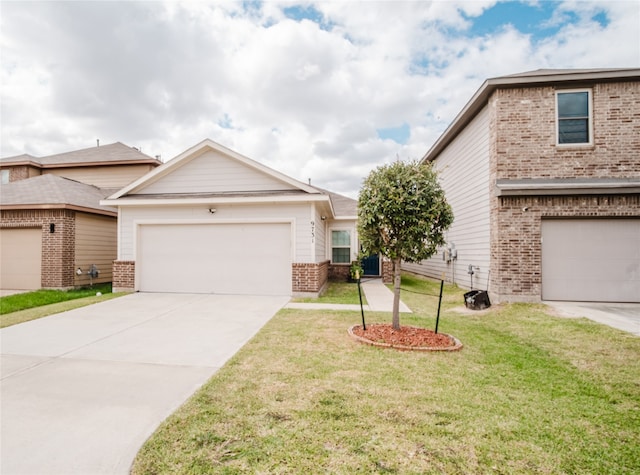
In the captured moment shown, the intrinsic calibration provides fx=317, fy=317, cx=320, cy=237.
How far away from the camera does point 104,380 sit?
3.73 m

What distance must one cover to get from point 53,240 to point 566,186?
51.9ft

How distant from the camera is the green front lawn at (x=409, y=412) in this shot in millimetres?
2275

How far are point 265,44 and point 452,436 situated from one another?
12.1 meters

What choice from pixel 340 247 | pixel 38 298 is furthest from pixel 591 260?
pixel 38 298

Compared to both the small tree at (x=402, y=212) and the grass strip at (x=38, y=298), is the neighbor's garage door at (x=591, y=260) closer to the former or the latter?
the small tree at (x=402, y=212)

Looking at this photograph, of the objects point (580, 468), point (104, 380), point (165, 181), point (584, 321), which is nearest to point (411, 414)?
point (580, 468)

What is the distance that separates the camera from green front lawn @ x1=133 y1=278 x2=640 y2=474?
2.28 metres

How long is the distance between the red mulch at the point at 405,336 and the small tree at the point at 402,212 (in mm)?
365

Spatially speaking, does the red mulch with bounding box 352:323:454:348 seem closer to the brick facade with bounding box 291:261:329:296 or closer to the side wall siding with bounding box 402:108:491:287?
the brick facade with bounding box 291:261:329:296

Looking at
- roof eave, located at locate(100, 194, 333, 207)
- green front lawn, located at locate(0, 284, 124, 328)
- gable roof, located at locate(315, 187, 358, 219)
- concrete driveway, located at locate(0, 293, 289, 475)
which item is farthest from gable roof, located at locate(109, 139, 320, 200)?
concrete driveway, located at locate(0, 293, 289, 475)

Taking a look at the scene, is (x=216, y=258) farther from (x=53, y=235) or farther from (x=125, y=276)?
(x=53, y=235)

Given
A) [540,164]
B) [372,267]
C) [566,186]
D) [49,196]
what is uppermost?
[540,164]

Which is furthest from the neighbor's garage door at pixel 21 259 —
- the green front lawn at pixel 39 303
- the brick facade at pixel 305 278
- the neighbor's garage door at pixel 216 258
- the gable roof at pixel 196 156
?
the brick facade at pixel 305 278

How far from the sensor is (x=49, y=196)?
37.5ft
